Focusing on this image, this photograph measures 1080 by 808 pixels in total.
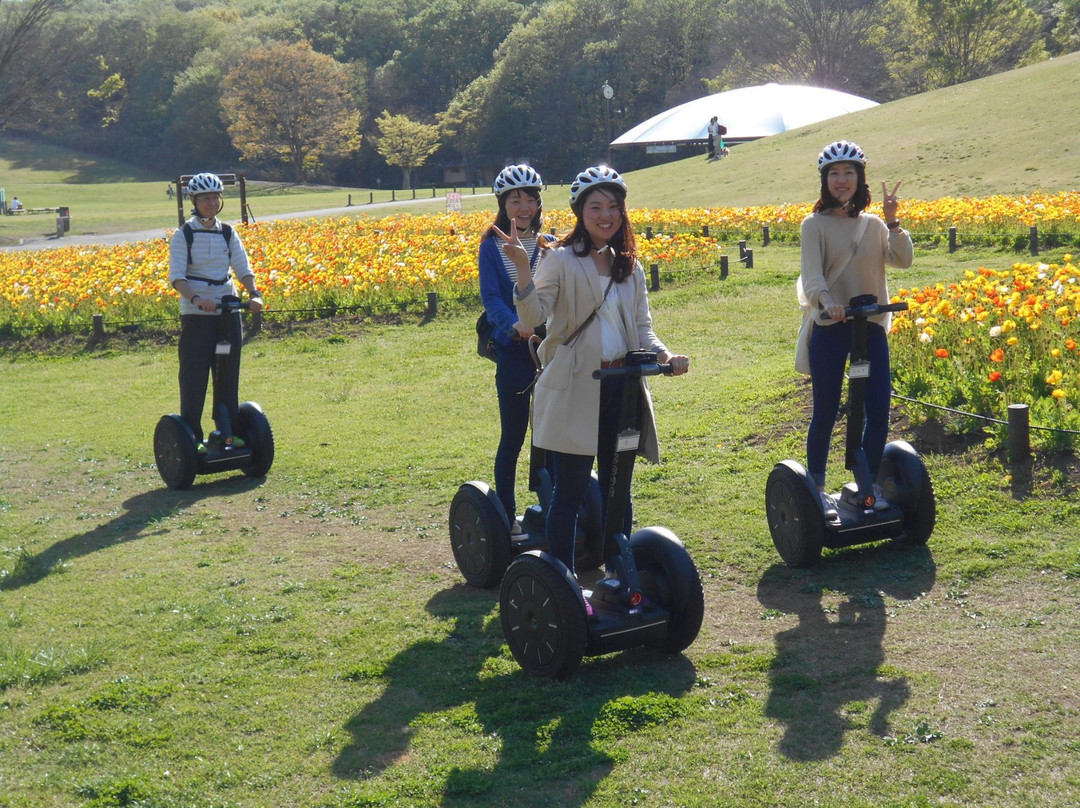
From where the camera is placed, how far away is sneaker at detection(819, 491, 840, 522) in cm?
564

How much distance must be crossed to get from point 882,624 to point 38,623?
4120mm

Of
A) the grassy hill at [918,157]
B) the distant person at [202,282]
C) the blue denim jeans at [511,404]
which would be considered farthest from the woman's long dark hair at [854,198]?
the grassy hill at [918,157]

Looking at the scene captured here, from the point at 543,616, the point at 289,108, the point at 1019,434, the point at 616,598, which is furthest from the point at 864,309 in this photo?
the point at 289,108

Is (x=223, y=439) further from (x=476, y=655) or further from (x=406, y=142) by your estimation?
(x=406, y=142)

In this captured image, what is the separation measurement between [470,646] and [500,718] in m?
0.85

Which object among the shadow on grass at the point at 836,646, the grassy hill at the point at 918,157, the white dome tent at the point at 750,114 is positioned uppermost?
the white dome tent at the point at 750,114

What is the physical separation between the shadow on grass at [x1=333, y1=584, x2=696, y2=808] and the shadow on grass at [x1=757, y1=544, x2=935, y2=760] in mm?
472

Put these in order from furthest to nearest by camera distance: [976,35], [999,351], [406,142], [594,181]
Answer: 1. [406,142]
2. [976,35]
3. [999,351]
4. [594,181]

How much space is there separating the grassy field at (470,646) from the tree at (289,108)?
238ft

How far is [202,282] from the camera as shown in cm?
820

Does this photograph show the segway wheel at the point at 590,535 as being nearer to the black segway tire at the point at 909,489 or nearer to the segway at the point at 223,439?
the black segway tire at the point at 909,489

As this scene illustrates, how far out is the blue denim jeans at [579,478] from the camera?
4426 millimetres

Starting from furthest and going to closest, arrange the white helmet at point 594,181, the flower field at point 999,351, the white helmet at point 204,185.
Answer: the white helmet at point 204,185 → the flower field at point 999,351 → the white helmet at point 594,181

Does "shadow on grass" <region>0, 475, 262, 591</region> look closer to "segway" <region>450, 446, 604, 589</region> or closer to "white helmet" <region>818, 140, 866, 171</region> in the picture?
"segway" <region>450, 446, 604, 589</region>
